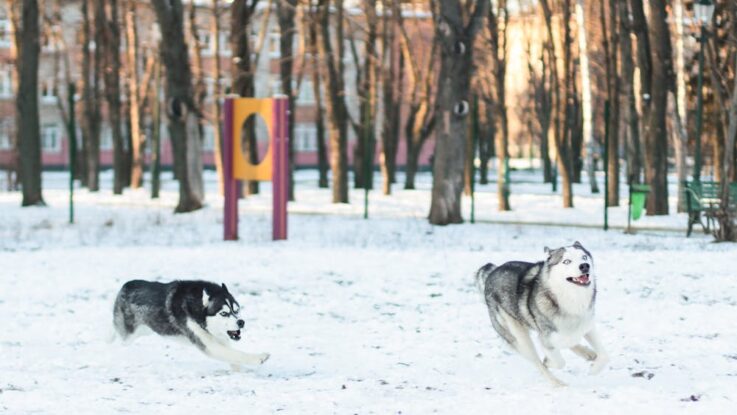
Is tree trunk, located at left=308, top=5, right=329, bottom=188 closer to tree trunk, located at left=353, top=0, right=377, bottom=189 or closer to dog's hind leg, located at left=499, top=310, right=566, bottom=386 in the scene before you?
tree trunk, located at left=353, top=0, right=377, bottom=189

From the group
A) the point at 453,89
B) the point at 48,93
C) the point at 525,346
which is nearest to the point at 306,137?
the point at 48,93

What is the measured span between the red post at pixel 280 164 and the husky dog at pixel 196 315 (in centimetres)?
1115

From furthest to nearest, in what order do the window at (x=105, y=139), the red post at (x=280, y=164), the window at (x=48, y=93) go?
the window at (x=105, y=139), the window at (x=48, y=93), the red post at (x=280, y=164)

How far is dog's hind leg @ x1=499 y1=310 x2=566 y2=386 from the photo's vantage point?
8836mm

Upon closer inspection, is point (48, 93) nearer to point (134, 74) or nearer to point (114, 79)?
point (134, 74)

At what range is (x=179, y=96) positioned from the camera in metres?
27.9

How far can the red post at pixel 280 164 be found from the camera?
21172 millimetres

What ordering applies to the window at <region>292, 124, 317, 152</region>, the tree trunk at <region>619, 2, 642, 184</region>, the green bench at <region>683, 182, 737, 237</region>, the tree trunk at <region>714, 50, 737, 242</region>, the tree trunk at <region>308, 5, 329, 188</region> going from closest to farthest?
1. the tree trunk at <region>714, 50, 737, 242</region>
2. the green bench at <region>683, 182, 737, 237</region>
3. the tree trunk at <region>619, 2, 642, 184</region>
4. the tree trunk at <region>308, 5, 329, 188</region>
5. the window at <region>292, 124, 317, 152</region>

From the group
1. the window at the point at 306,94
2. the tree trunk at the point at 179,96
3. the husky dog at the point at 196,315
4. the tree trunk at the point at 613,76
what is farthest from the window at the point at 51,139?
the husky dog at the point at 196,315

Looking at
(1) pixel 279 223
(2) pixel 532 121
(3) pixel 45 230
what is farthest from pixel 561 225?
(2) pixel 532 121

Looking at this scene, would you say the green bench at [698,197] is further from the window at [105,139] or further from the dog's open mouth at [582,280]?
the window at [105,139]

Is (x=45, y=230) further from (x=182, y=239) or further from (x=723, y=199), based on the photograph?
(x=723, y=199)

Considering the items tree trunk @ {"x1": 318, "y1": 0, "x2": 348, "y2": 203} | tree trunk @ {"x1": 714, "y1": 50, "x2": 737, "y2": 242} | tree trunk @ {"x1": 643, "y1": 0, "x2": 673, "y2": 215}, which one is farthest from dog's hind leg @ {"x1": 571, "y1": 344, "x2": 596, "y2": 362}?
tree trunk @ {"x1": 318, "y1": 0, "x2": 348, "y2": 203}

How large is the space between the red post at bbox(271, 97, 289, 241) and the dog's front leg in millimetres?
12860
